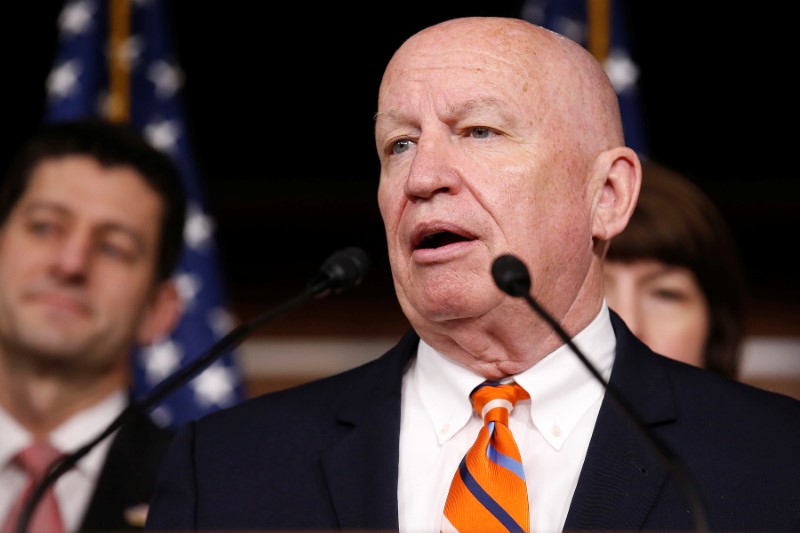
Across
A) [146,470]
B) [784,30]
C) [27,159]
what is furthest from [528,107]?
[784,30]

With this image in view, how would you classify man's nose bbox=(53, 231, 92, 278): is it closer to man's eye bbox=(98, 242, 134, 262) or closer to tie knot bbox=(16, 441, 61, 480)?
man's eye bbox=(98, 242, 134, 262)

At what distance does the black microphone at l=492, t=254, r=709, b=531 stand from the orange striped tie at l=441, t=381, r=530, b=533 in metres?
0.21

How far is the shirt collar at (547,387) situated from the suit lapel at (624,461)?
0.04 metres

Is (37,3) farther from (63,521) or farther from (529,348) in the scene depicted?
(529,348)

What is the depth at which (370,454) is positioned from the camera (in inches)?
63.1

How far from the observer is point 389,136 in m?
1.69

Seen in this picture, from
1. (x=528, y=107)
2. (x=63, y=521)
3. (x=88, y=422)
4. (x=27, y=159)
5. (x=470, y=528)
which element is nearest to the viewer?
(x=470, y=528)

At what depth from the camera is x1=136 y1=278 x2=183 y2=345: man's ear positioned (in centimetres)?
248

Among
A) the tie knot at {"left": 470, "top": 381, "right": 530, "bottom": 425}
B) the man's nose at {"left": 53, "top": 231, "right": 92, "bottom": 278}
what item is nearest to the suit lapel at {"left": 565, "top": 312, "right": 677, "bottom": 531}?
the tie knot at {"left": 470, "top": 381, "right": 530, "bottom": 425}

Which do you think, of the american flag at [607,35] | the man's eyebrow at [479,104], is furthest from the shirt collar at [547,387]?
the american flag at [607,35]

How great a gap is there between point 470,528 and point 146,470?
90 cm

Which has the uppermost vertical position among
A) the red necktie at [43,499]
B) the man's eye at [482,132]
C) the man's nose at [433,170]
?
the man's eye at [482,132]

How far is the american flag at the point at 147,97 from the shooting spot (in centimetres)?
307

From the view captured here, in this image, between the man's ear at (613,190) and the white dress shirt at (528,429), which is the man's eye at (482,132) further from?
the white dress shirt at (528,429)
